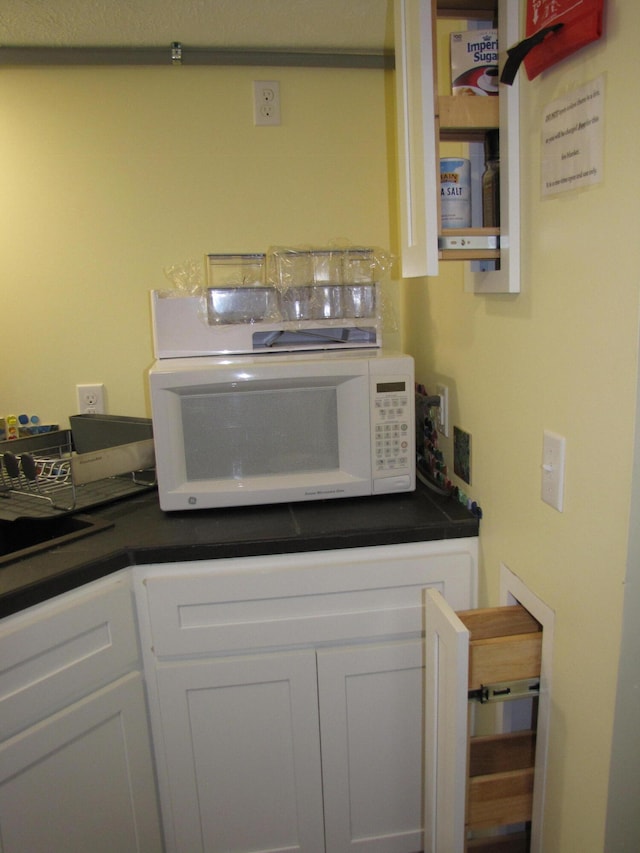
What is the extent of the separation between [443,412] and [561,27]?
83cm

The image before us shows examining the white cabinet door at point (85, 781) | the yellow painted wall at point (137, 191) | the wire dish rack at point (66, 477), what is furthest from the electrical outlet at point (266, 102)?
the white cabinet door at point (85, 781)

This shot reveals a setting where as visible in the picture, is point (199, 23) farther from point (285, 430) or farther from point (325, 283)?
point (285, 430)

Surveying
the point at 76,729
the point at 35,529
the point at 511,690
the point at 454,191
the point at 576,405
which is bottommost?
the point at 76,729

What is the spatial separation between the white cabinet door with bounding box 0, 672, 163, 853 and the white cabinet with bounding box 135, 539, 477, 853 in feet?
0.16

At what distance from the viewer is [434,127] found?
0.97 m

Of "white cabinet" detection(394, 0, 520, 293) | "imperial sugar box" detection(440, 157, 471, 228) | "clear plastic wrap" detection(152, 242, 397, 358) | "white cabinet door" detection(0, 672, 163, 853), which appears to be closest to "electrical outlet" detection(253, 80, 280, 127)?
"clear plastic wrap" detection(152, 242, 397, 358)

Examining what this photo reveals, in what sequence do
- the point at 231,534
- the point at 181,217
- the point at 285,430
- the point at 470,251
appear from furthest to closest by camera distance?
1. the point at 181,217
2. the point at 285,430
3. the point at 231,534
4. the point at 470,251

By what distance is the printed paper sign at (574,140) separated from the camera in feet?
2.48

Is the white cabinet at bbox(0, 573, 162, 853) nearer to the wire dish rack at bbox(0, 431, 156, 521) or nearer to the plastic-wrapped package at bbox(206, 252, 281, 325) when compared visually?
the wire dish rack at bbox(0, 431, 156, 521)

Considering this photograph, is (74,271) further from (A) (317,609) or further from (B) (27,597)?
(A) (317,609)

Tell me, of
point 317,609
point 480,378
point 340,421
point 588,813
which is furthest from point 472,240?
point 588,813

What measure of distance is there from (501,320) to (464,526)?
444 millimetres

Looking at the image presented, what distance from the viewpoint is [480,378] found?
1.21 meters

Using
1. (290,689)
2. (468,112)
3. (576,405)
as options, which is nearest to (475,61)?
(468,112)
